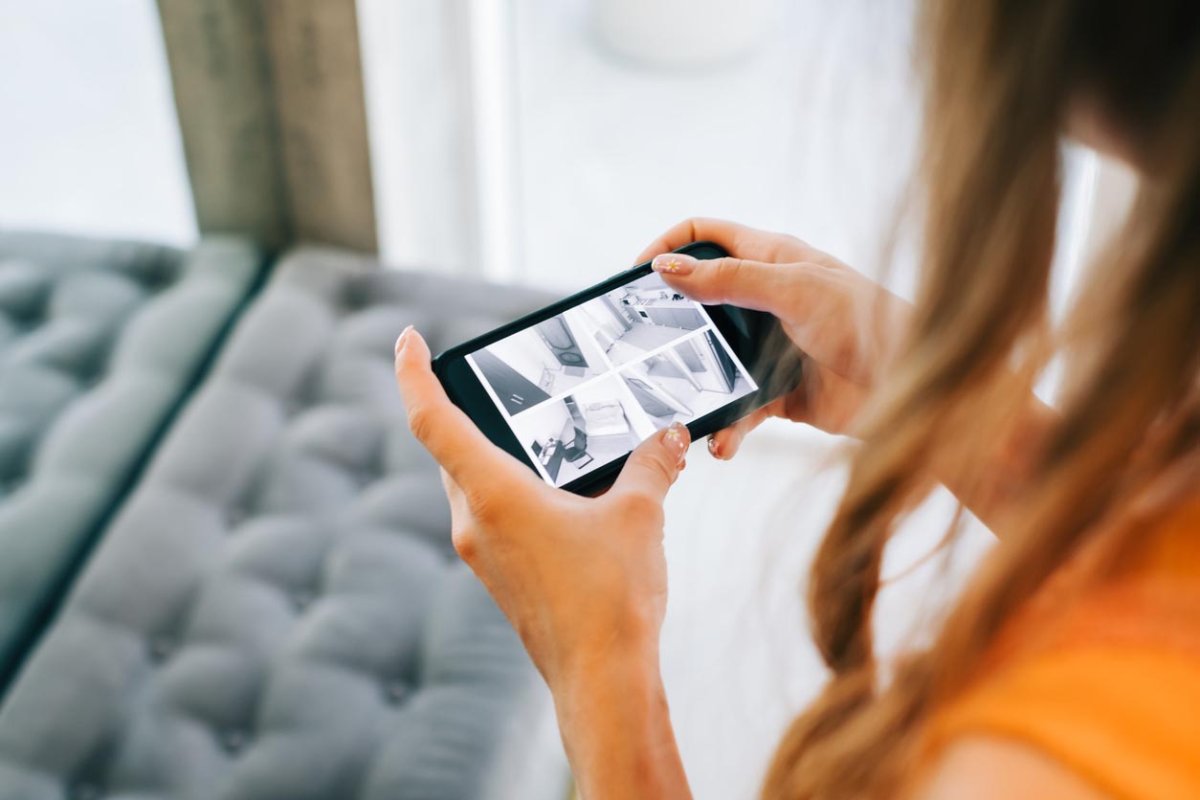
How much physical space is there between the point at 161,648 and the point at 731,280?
72 centimetres

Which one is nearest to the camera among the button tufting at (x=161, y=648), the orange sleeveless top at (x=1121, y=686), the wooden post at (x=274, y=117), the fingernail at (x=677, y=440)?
the orange sleeveless top at (x=1121, y=686)

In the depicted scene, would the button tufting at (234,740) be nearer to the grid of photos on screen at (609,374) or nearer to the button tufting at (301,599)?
the button tufting at (301,599)

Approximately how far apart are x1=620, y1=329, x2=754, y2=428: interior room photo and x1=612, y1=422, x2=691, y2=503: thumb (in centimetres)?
5

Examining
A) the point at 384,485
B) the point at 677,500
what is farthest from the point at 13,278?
the point at 677,500

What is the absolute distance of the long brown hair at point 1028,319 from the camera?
330 mm

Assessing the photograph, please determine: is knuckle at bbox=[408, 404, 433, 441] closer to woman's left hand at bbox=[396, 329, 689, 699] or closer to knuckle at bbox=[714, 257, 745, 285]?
woman's left hand at bbox=[396, 329, 689, 699]

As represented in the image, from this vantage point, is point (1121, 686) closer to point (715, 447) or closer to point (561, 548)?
point (561, 548)

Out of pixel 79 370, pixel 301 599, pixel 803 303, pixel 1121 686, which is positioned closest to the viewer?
pixel 1121 686

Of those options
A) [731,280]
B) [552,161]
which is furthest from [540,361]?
[552,161]

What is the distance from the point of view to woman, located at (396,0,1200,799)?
32 cm

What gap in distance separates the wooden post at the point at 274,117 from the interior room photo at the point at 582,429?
0.84 meters

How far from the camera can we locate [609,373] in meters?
0.76

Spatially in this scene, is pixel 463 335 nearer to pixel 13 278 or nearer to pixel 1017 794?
pixel 13 278

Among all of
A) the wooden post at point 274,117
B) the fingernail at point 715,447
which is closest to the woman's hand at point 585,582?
the fingernail at point 715,447
